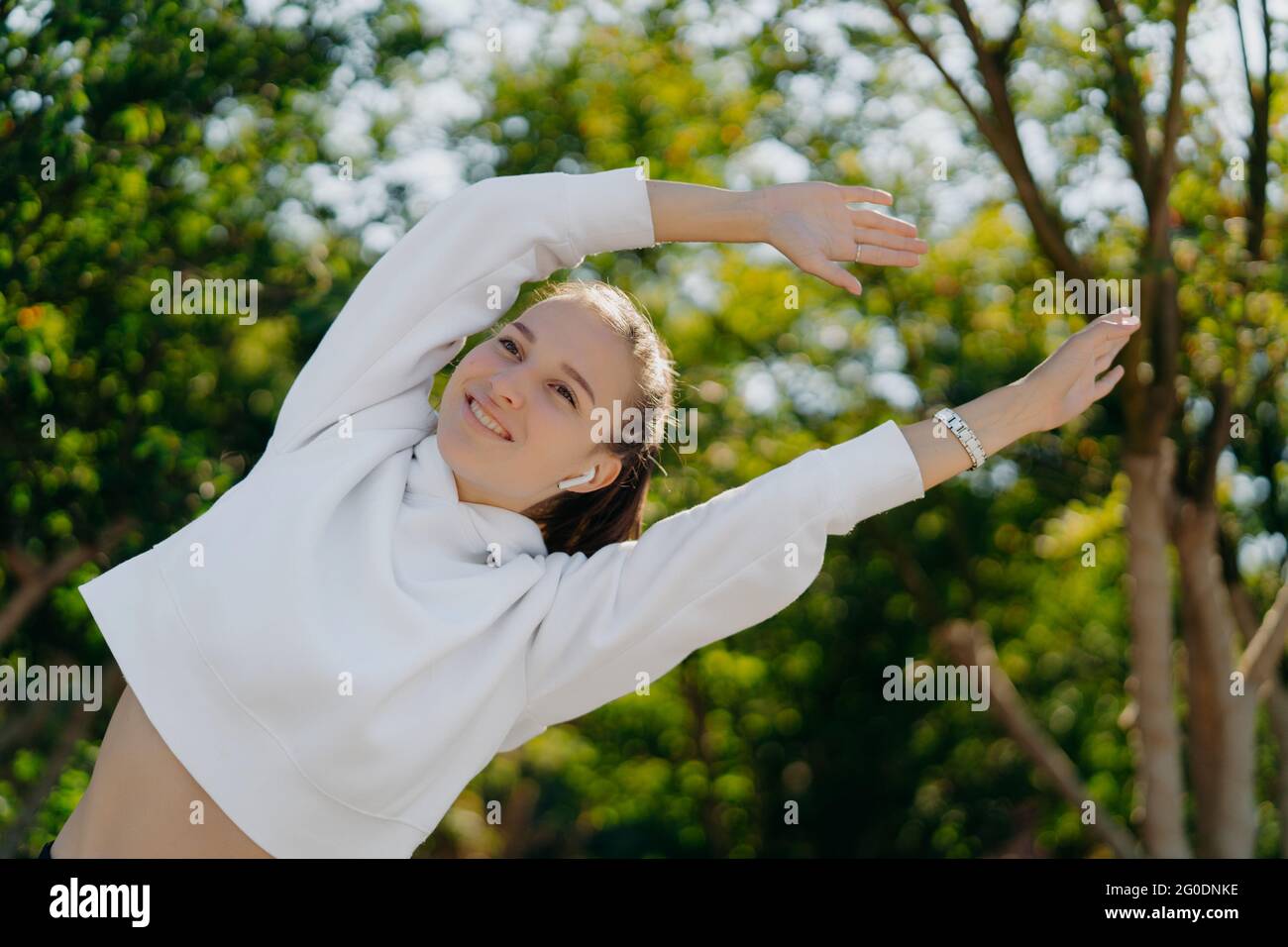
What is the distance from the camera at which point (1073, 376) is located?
223cm

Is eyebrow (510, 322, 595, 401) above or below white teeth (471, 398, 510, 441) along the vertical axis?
above

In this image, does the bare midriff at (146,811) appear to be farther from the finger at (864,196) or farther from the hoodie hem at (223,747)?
the finger at (864,196)

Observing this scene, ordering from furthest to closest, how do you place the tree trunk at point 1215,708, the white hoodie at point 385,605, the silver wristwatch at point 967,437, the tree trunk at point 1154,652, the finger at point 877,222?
the tree trunk at point 1215,708 → the tree trunk at point 1154,652 → the finger at point 877,222 → the silver wristwatch at point 967,437 → the white hoodie at point 385,605

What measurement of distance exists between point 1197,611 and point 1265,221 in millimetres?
1654

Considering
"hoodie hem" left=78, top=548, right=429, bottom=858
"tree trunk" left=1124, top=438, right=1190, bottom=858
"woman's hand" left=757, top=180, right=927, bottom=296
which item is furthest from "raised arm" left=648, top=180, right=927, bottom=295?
"tree trunk" left=1124, top=438, right=1190, bottom=858

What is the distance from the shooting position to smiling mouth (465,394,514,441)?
2266mm

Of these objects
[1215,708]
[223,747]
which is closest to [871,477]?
[223,747]

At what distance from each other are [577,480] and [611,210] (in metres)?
0.48

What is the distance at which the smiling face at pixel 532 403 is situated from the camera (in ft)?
7.43

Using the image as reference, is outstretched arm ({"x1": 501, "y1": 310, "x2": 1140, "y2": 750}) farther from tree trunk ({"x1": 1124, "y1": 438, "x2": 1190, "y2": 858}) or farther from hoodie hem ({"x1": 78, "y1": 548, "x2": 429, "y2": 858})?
tree trunk ({"x1": 1124, "y1": 438, "x2": 1190, "y2": 858})

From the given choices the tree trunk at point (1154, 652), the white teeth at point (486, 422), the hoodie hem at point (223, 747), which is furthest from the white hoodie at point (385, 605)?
the tree trunk at point (1154, 652)

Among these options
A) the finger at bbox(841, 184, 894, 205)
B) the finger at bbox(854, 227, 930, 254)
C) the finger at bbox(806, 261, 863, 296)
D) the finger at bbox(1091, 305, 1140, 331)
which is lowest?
the finger at bbox(1091, 305, 1140, 331)

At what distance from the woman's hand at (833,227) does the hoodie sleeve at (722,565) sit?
1.21 ft
